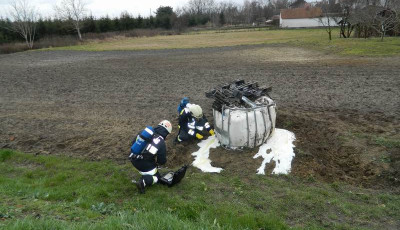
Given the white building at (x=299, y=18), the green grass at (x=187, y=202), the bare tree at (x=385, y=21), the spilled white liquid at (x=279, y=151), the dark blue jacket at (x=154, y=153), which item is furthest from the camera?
the white building at (x=299, y=18)

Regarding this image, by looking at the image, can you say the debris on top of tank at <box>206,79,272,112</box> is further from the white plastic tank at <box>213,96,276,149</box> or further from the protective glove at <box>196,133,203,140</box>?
the protective glove at <box>196,133,203,140</box>

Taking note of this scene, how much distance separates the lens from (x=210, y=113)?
35.0 ft

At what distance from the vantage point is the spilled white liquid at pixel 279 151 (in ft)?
22.3

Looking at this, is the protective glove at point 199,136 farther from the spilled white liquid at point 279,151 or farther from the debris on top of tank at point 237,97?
the spilled white liquid at point 279,151

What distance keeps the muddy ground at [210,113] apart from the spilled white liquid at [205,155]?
170mm

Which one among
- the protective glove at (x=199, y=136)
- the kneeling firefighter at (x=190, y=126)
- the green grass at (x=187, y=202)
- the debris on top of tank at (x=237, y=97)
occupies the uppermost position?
the debris on top of tank at (x=237, y=97)

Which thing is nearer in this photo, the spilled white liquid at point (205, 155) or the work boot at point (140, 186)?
the work boot at point (140, 186)

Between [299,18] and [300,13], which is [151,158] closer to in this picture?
[299,18]

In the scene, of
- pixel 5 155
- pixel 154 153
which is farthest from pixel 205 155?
pixel 5 155

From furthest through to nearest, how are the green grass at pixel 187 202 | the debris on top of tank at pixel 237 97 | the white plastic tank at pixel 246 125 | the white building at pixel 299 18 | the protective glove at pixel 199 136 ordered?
the white building at pixel 299 18 → the protective glove at pixel 199 136 → the debris on top of tank at pixel 237 97 → the white plastic tank at pixel 246 125 → the green grass at pixel 187 202

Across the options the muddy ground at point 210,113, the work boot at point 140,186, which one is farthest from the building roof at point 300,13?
the work boot at point 140,186

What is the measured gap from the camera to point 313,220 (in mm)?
4988

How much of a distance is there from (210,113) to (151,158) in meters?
4.71

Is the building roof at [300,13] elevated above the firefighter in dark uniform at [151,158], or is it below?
above
